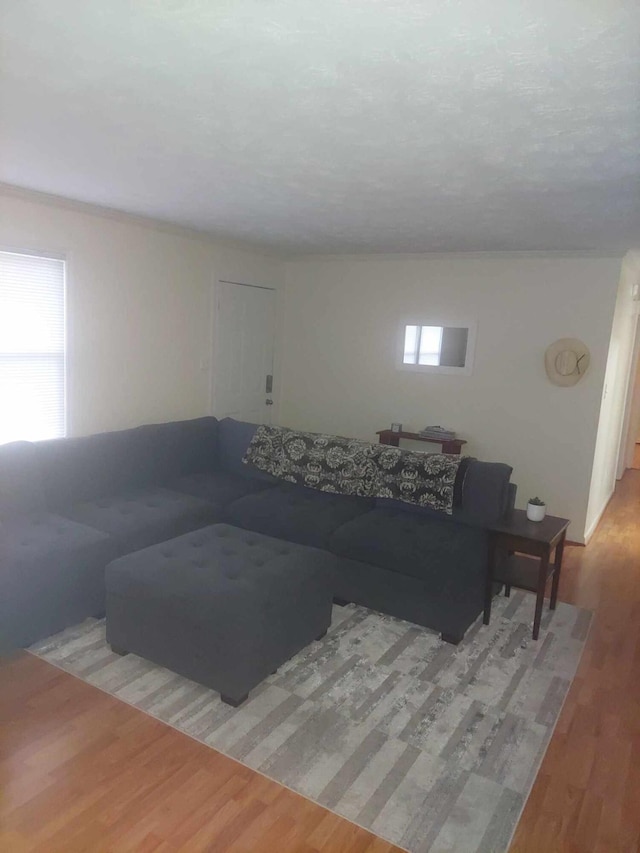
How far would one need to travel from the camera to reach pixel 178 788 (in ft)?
6.88

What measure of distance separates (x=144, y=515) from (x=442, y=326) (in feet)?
10.6

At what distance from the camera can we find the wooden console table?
519cm

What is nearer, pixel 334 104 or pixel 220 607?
pixel 334 104

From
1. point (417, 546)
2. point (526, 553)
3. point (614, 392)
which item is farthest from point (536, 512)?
point (614, 392)

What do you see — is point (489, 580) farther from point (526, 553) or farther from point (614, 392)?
point (614, 392)

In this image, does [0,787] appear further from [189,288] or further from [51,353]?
[189,288]

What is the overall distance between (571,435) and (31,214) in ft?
14.2

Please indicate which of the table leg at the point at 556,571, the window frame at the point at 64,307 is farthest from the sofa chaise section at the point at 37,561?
the table leg at the point at 556,571

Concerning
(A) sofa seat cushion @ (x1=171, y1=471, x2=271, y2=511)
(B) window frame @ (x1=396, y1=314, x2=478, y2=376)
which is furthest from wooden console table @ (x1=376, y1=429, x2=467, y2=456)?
(A) sofa seat cushion @ (x1=171, y1=471, x2=271, y2=511)

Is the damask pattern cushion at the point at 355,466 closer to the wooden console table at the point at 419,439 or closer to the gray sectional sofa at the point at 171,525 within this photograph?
the gray sectional sofa at the point at 171,525

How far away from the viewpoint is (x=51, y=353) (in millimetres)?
3988

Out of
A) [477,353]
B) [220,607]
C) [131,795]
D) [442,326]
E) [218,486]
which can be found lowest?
[131,795]

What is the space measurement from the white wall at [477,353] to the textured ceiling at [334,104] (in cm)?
130

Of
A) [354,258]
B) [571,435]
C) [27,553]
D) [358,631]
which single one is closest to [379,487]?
[358,631]
